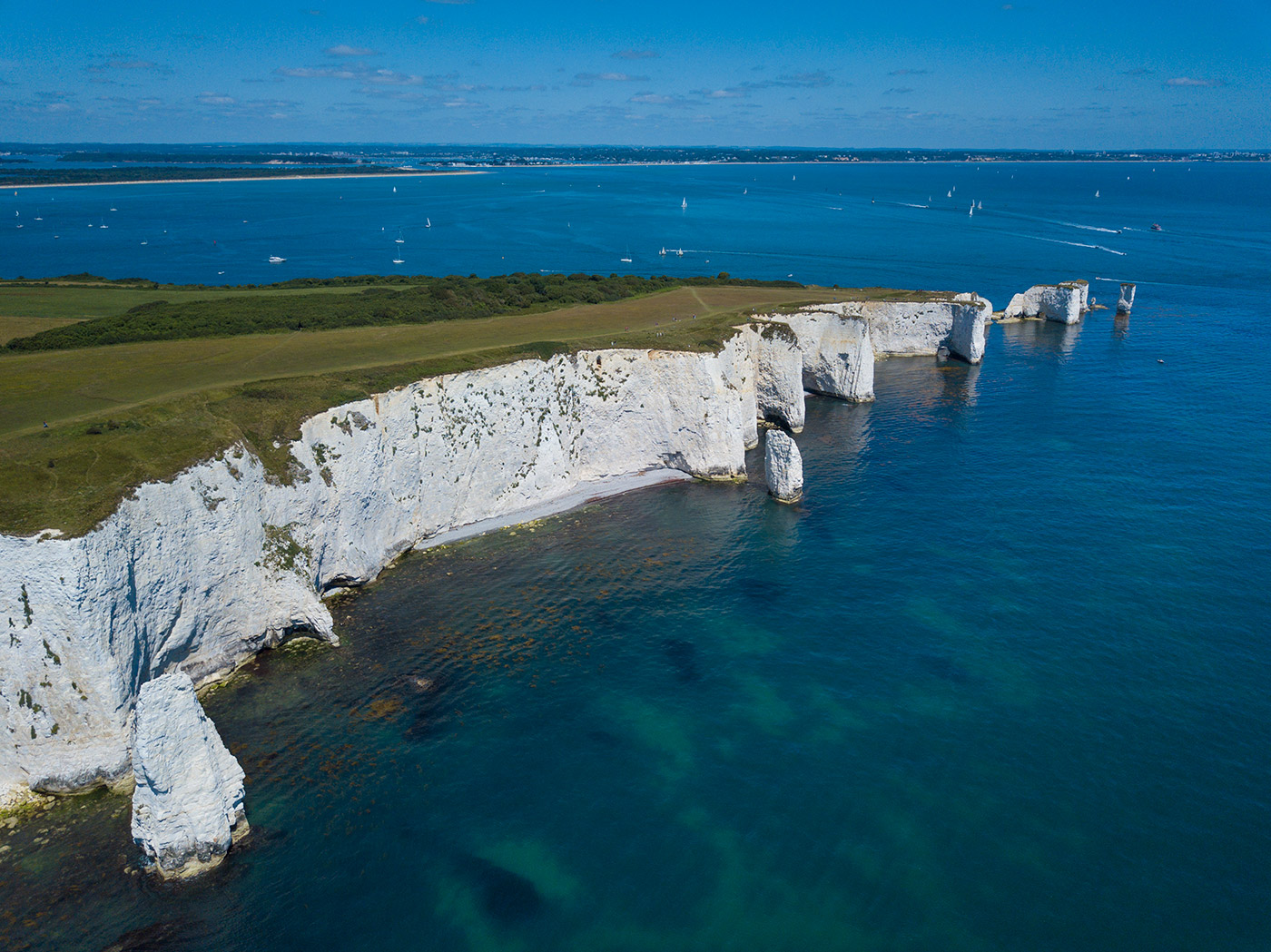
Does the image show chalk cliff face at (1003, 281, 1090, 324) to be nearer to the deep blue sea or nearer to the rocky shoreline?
the deep blue sea

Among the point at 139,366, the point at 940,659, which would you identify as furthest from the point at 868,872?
the point at 139,366

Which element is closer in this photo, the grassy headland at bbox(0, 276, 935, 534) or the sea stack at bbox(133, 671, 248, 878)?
the sea stack at bbox(133, 671, 248, 878)

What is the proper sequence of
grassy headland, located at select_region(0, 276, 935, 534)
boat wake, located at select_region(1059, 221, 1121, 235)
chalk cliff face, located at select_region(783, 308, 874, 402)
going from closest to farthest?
grassy headland, located at select_region(0, 276, 935, 534) → chalk cliff face, located at select_region(783, 308, 874, 402) → boat wake, located at select_region(1059, 221, 1121, 235)

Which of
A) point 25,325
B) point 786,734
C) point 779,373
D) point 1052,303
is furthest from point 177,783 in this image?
point 1052,303

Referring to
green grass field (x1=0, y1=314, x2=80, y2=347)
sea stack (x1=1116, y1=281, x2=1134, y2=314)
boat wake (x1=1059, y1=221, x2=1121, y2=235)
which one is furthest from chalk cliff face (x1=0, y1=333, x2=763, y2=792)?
boat wake (x1=1059, y1=221, x2=1121, y2=235)

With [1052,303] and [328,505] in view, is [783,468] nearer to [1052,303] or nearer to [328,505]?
[328,505]

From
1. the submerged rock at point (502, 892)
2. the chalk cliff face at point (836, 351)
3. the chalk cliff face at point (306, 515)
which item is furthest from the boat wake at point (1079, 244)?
the submerged rock at point (502, 892)
